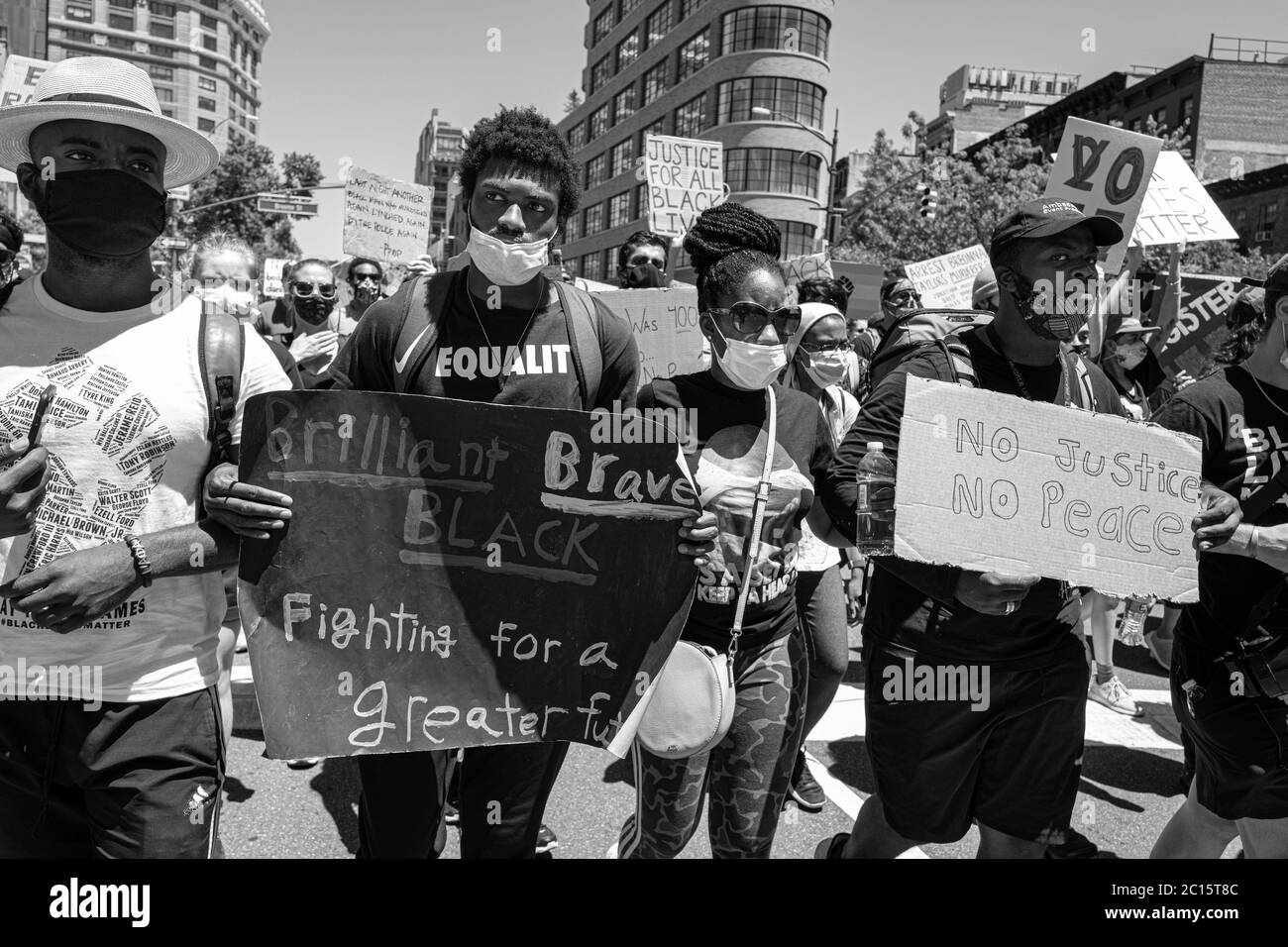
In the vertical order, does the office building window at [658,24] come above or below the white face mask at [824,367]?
above

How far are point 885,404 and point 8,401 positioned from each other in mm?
2246

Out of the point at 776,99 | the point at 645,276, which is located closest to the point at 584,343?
the point at 645,276

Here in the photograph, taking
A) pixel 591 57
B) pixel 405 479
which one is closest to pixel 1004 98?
pixel 591 57

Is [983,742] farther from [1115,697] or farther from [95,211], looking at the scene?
[1115,697]

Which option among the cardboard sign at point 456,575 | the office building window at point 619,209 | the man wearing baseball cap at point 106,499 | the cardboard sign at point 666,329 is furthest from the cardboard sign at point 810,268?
the office building window at point 619,209

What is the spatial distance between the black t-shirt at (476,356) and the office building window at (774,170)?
4490cm

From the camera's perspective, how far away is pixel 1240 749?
298 cm

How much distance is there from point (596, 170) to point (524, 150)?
68.8 meters

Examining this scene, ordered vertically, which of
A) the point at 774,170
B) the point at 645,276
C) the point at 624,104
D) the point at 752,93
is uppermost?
the point at 624,104

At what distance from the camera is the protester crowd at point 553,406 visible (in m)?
2.19

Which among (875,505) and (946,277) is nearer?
(875,505)

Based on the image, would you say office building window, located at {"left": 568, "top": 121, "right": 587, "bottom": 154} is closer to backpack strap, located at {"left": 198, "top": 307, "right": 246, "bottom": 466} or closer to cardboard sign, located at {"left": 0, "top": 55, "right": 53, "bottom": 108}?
cardboard sign, located at {"left": 0, "top": 55, "right": 53, "bottom": 108}

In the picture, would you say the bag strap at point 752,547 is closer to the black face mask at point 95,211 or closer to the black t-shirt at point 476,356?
the black t-shirt at point 476,356

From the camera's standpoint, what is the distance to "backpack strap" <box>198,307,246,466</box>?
227 cm
